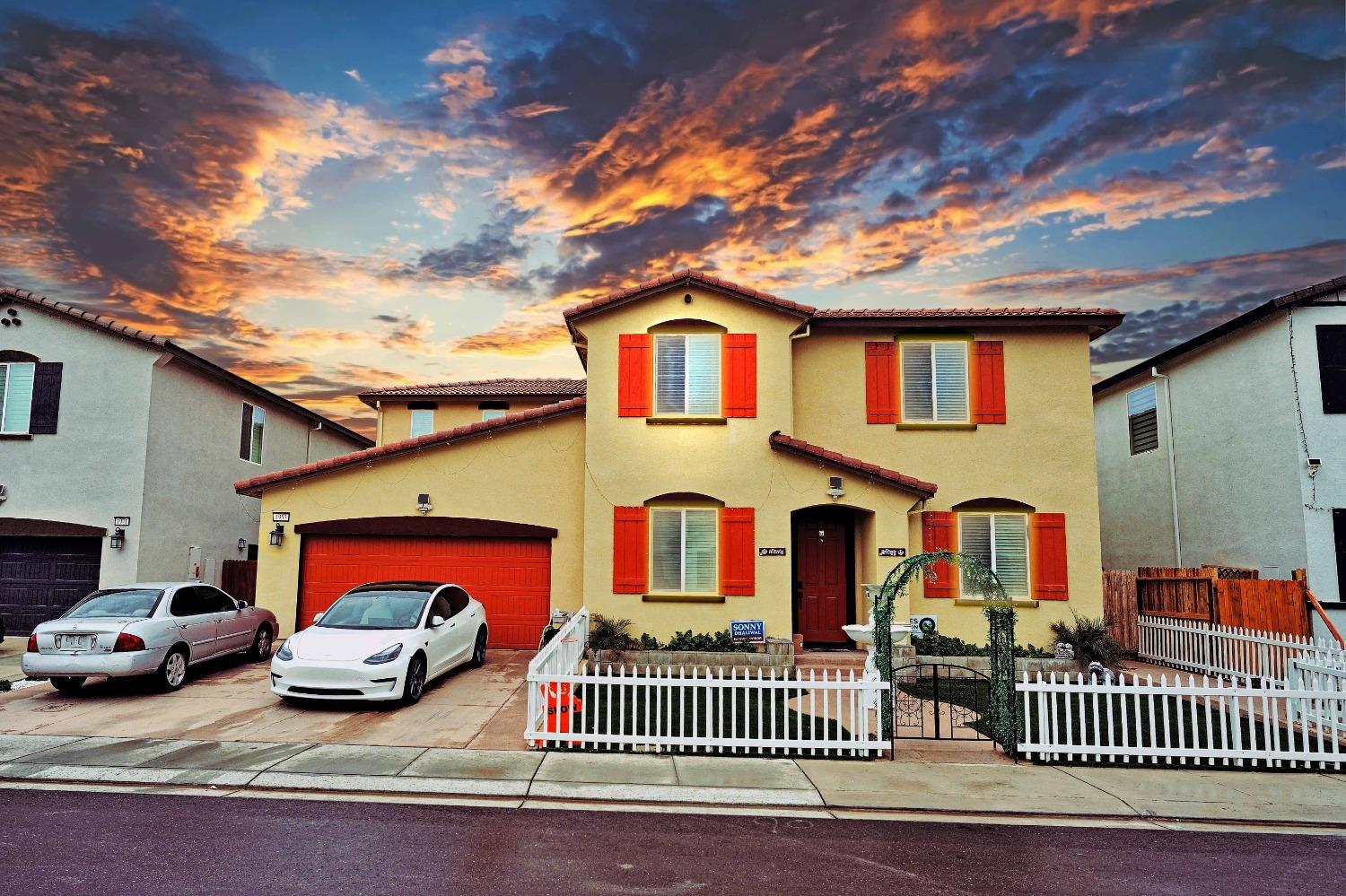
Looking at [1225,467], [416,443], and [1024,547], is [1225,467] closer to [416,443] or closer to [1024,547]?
[1024,547]

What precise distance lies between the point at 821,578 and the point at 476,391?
39.5 ft

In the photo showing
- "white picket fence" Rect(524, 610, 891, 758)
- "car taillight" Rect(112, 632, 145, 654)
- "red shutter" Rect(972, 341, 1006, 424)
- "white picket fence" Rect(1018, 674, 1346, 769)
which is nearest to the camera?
"white picket fence" Rect(1018, 674, 1346, 769)

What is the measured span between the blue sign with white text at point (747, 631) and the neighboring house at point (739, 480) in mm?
272

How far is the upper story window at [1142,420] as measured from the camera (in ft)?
65.6

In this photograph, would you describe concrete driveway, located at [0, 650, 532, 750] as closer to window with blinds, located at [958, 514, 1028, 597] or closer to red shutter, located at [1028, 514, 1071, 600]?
window with blinds, located at [958, 514, 1028, 597]

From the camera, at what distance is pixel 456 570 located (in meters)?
15.4

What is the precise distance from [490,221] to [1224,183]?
1540cm

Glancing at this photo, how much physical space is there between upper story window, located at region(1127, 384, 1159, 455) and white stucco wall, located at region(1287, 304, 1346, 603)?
172 inches

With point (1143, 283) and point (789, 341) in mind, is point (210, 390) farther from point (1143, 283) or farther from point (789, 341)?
point (1143, 283)

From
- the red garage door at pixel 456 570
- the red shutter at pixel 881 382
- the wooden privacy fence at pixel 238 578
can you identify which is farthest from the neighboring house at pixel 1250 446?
the wooden privacy fence at pixel 238 578

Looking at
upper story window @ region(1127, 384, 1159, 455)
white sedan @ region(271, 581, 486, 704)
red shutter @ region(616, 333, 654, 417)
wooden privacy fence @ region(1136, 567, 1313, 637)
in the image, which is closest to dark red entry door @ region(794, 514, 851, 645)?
red shutter @ region(616, 333, 654, 417)

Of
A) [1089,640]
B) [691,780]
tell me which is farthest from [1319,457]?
[691,780]

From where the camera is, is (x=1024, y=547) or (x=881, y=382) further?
(x=881, y=382)

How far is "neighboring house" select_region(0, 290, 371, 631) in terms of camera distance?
16.5 m
